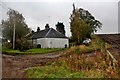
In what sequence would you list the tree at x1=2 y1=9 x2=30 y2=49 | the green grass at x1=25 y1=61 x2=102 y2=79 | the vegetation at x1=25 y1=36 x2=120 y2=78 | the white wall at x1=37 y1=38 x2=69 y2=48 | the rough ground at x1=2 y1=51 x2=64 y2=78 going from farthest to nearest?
1. the white wall at x1=37 y1=38 x2=69 y2=48
2. the tree at x1=2 y1=9 x2=30 y2=49
3. the rough ground at x1=2 y1=51 x2=64 y2=78
4. the green grass at x1=25 y1=61 x2=102 y2=79
5. the vegetation at x1=25 y1=36 x2=120 y2=78

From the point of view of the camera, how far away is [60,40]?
65.4 metres

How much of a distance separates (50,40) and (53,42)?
3.66 feet

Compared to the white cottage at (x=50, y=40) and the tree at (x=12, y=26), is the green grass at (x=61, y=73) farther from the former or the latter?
the white cottage at (x=50, y=40)

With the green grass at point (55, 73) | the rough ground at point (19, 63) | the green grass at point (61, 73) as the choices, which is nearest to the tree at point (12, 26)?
the rough ground at point (19, 63)

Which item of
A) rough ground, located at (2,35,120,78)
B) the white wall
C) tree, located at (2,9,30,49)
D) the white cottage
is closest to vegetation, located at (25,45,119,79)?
rough ground, located at (2,35,120,78)

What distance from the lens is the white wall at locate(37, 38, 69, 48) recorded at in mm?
63225

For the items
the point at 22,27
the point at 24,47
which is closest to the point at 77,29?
the point at 24,47

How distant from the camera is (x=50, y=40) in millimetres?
63719

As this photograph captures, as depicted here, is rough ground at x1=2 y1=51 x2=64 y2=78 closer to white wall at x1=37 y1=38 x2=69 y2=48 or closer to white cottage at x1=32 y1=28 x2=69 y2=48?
white wall at x1=37 y1=38 x2=69 y2=48

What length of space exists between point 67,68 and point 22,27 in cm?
4675

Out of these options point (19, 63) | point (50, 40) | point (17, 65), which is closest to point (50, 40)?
point (50, 40)

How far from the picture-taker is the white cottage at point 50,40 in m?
63.4

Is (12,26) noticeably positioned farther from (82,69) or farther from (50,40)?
(82,69)

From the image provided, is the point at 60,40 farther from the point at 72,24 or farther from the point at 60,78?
the point at 60,78
